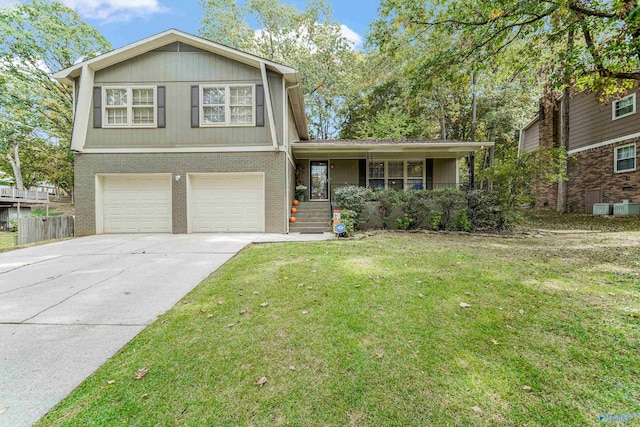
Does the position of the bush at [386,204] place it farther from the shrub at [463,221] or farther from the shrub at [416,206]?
the shrub at [463,221]

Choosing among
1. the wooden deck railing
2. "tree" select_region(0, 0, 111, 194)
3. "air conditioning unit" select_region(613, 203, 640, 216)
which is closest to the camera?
"air conditioning unit" select_region(613, 203, 640, 216)

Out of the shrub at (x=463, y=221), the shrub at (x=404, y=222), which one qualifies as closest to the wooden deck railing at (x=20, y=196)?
the shrub at (x=404, y=222)

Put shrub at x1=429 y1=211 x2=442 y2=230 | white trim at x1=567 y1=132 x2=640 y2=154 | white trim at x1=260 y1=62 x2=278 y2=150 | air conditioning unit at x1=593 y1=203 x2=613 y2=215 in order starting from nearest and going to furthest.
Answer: white trim at x1=260 y1=62 x2=278 y2=150
shrub at x1=429 y1=211 x2=442 y2=230
white trim at x1=567 y1=132 x2=640 y2=154
air conditioning unit at x1=593 y1=203 x2=613 y2=215

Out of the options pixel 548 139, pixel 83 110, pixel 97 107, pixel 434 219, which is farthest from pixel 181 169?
pixel 548 139

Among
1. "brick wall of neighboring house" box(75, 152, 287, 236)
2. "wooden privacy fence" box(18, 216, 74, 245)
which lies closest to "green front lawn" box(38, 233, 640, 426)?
"brick wall of neighboring house" box(75, 152, 287, 236)

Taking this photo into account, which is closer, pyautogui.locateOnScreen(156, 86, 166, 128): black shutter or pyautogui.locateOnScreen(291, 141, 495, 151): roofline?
pyautogui.locateOnScreen(156, 86, 166, 128): black shutter

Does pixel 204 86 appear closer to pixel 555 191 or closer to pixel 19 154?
pixel 555 191

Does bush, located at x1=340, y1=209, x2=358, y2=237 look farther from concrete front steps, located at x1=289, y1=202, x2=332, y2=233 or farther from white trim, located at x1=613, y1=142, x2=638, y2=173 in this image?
white trim, located at x1=613, y1=142, x2=638, y2=173

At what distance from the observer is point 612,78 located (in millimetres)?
6367

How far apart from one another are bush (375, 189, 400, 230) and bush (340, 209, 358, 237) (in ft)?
3.36

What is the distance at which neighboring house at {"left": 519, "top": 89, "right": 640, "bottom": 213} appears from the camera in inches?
461

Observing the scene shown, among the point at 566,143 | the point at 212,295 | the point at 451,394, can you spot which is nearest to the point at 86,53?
the point at 212,295

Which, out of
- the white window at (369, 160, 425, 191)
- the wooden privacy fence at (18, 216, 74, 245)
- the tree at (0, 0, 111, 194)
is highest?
the tree at (0, 0, 111, 194)

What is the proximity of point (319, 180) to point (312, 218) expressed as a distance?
3.06 metres
